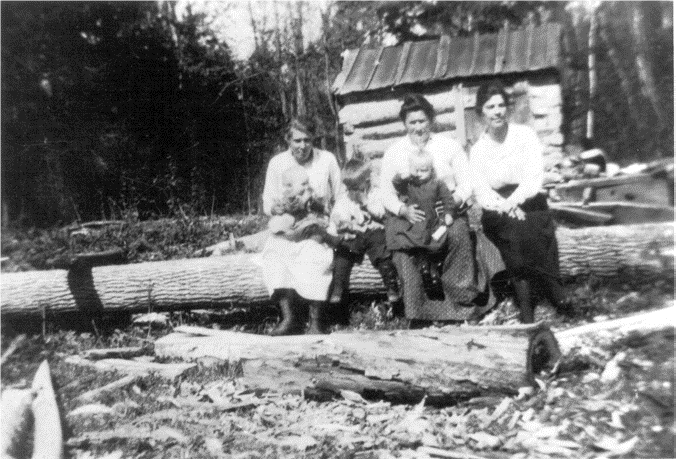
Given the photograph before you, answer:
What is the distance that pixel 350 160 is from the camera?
916cm

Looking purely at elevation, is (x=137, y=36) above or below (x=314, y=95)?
above

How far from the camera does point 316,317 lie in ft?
16.4

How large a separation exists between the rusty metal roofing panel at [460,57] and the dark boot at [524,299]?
4882 millimetres

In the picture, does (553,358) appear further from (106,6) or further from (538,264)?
(106,6)

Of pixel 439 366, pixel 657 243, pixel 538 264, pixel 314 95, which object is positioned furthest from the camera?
pixel 314 95

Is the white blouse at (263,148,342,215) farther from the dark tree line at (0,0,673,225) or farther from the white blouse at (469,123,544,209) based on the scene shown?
the dark tree line at (0,0,673,225)

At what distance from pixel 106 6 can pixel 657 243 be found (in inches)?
413

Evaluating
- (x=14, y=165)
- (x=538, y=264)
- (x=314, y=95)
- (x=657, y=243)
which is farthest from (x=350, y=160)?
(x=657, y=243)

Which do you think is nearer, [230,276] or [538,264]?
[538,264]

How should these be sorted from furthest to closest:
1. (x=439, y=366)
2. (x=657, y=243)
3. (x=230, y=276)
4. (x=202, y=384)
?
(x=230, y=276) → (x=202, y=384) → (x=439, y=366) → (x=657, y=243)

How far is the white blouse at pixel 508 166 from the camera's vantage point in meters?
4.68

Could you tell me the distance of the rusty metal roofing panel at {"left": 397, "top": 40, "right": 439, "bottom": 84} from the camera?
904 cm

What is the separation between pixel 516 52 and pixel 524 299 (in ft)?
17.3

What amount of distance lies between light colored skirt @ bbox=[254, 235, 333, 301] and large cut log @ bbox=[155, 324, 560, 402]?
0.73m
